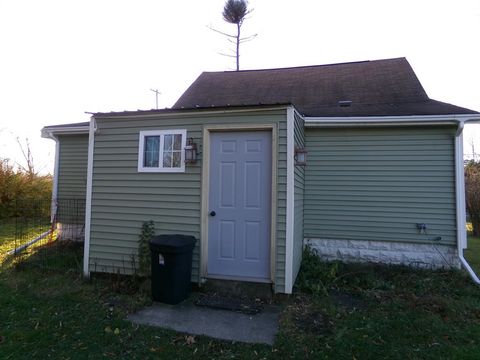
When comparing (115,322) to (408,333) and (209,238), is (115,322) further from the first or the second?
(408,333)

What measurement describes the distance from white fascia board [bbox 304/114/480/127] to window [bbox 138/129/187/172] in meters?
2.55

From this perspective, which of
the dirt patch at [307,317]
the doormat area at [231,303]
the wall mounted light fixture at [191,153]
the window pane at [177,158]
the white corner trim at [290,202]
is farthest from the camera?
the window pane at [177,158]

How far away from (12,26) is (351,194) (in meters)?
8.71

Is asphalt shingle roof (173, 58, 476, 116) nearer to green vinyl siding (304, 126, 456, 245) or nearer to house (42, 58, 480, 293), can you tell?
house (42, 58, 480, 293)

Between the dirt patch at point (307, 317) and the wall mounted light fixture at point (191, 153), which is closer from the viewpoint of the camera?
the dirt patch at point (307, 317)

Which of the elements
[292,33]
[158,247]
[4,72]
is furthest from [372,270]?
[4,72]

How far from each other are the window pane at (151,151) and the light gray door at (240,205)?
3.09 ft

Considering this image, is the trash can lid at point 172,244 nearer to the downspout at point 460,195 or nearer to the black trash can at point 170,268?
the black trash can at point 170,268

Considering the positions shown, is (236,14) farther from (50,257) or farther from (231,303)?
(231,303)

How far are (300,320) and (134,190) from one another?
3.19 metres

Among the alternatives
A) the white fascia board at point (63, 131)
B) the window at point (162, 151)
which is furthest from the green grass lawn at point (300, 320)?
the white fascia board at point (63, 131)

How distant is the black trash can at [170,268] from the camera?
157 inches

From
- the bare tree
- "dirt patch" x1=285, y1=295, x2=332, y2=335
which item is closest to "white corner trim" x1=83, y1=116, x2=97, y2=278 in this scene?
"dirt patch" x1=285, y1=295, x2=332, y2=335

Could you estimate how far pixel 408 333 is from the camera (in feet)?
10.7
